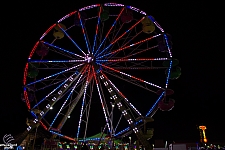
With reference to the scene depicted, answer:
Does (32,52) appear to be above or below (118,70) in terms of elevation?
above

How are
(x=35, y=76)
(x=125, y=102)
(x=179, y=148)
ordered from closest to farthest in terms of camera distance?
(x=179, y=148) < (x=125, y=102) < (x=35, y=76)

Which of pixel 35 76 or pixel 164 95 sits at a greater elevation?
pixel 35 76

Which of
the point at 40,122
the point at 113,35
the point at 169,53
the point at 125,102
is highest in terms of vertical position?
the point at 113,35

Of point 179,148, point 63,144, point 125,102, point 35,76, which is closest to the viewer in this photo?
point 179,148

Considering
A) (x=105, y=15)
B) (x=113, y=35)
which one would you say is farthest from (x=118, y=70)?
(x=105, y=15)

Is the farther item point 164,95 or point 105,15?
point 105,15

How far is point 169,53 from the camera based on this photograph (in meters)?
15.5

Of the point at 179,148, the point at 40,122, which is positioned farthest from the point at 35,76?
the point at 179,148

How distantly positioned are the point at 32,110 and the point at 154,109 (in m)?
7.54

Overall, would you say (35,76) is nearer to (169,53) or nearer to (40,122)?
(40,122)

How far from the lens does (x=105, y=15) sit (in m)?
16.4

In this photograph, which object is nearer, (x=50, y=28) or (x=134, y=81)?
(x=134, y=81)

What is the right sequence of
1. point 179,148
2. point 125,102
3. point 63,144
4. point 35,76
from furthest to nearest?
point 35,76, point 63,144, point 125,102, point 179,148

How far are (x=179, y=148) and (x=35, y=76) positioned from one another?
38.9 feet
